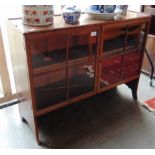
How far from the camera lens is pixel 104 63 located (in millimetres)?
1718

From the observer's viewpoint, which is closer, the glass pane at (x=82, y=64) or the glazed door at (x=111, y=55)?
A: the glass pane at (x=82, y=64)

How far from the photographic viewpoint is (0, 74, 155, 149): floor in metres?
1.59

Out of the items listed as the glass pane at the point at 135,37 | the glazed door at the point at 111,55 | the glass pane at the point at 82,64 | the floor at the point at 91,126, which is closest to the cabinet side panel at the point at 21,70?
the floor at the point at 91,126

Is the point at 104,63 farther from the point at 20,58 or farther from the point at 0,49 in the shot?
the point at 0,49

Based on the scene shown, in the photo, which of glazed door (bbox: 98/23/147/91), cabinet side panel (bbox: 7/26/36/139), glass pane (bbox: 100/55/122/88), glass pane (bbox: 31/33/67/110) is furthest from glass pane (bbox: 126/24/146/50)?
cabinet side panel (bbox: 7/26/36/139)

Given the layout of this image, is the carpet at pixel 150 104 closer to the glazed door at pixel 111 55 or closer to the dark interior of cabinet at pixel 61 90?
the glazed door at pixel 111 55

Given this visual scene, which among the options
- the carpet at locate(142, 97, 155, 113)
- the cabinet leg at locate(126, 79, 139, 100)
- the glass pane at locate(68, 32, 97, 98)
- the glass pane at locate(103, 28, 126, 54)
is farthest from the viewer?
the cabinet leg at locate(126, 79, 139, 100)

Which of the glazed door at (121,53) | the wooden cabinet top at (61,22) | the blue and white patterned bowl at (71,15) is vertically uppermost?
the blue and white patterned bowl at (71,15)

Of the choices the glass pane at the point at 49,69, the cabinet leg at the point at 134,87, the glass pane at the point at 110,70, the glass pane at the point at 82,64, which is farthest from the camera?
the cabinet leg at the point at 134,87

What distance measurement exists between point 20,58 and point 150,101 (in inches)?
55.3

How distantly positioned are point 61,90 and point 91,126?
433 mm

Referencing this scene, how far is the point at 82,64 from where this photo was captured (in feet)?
5.41

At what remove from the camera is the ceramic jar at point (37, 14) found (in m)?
1.25

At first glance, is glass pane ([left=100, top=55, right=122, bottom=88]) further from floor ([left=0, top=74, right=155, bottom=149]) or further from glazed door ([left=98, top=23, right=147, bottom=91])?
floor ([left=0, top=74, right=155, bottom=149])
